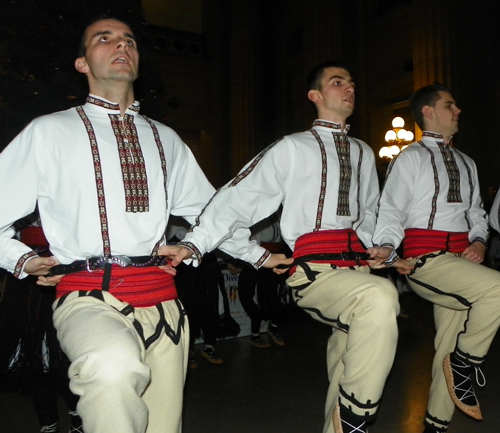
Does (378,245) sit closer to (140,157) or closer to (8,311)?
(140,157)

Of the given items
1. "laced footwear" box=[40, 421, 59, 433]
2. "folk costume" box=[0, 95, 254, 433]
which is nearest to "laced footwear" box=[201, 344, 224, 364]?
"laced footwear" box=[40, 421, 59, 433]

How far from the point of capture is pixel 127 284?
1986 mm

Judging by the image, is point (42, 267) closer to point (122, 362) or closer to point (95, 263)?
point (95, 263)

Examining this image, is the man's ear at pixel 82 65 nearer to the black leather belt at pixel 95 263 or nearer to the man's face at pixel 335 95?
the black leather belt at pixel 95 263

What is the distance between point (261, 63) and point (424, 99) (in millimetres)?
11222

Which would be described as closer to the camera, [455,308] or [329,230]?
[329,230]

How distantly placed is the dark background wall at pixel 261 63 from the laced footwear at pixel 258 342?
→ 7.74 ft

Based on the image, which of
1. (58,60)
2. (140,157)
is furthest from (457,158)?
(58,60)

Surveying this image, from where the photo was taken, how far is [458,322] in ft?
10.3

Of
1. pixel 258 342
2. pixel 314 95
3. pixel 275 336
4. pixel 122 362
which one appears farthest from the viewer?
pixel 275 336

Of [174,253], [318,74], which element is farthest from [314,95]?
[174,253]

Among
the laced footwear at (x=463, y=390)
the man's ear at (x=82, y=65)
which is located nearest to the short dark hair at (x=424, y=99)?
the laced footwear at (x=463, y=390)

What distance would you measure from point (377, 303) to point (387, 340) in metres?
0.14

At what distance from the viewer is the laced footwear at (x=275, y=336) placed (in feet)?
17.7
